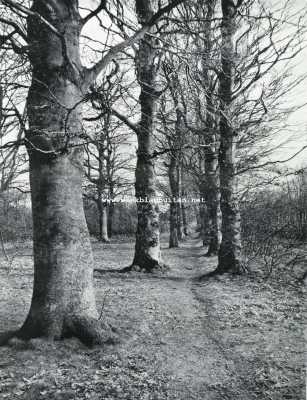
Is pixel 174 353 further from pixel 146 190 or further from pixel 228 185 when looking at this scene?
pixel 146 190

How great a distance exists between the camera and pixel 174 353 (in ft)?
14.5

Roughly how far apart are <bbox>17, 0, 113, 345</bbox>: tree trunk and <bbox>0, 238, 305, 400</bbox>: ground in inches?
12.3

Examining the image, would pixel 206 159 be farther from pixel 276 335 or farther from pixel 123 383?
pixel 123 383

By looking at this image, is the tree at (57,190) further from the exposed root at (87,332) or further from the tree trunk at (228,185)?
the tree trunk at (228,185)

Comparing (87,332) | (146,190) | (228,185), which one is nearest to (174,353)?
(87,332)

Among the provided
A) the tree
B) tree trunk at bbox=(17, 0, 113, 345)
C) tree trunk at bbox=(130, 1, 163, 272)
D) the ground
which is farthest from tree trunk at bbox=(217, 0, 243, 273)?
tree trunk at bbox=(17, 0, 113, 345)

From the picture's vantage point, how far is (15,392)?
3.34m

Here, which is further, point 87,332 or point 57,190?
point 57,190

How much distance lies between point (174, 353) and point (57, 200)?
2387 mm

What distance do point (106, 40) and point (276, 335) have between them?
5.16m

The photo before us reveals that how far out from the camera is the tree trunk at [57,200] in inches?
175

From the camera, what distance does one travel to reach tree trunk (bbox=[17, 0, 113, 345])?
14.5 feet

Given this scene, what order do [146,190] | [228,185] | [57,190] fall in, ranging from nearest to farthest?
[57,190], [228,185], [146,190]

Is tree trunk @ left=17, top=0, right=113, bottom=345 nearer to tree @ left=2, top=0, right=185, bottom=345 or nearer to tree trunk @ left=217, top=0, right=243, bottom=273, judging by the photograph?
tree @ left=2, top=0, right=185, bottom=345
